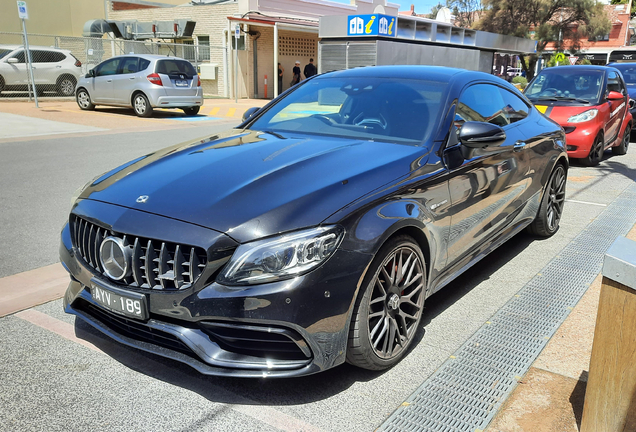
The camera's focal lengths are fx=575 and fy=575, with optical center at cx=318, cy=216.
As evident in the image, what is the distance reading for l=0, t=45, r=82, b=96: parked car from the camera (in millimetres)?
20359

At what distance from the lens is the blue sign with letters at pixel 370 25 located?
20156 mm

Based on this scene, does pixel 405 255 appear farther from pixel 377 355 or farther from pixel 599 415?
pixel 599 415

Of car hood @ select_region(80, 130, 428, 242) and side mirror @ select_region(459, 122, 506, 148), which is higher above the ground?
side mirror @ select_region(459, 122, 506, 148)

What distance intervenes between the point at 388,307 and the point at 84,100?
1783 centimetres

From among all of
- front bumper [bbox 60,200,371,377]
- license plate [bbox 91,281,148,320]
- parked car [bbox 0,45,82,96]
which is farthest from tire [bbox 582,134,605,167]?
parked car [bbox 0,45,82,96]

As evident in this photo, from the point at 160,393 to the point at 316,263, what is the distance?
1.07 meters

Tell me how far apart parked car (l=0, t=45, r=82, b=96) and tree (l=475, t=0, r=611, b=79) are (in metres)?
28.8

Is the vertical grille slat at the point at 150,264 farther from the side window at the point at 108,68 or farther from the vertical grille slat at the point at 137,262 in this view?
the side window at the point at 108,68

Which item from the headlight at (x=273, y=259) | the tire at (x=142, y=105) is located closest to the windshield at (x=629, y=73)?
the tire at (x=142, y=105)

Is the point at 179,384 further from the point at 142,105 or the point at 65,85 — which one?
the point at 65,85

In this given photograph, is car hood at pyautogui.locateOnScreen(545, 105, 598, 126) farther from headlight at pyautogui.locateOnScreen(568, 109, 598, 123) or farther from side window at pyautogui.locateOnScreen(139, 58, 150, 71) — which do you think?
side window at pyautogui.locateOnScreen(139, 58, 150, 71)

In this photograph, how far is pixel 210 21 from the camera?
90.3 ft

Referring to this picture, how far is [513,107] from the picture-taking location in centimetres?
498

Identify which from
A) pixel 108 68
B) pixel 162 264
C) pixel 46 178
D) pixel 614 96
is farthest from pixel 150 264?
pixel 108 68
